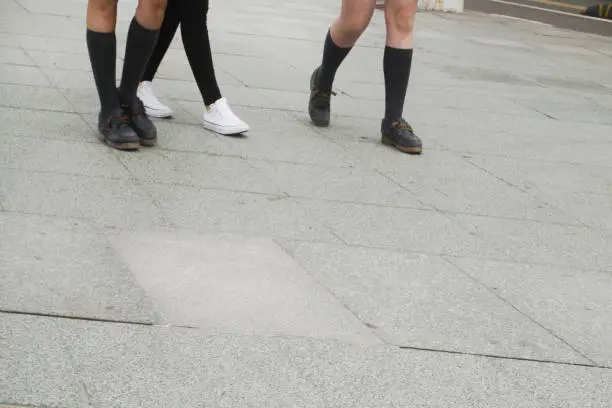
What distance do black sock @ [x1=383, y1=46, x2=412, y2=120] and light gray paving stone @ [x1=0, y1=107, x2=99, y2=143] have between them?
4.76 feet

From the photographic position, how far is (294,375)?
3045 mm

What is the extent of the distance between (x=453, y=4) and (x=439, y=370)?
11.1 metres

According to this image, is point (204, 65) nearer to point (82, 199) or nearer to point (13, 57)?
point (82, 199)

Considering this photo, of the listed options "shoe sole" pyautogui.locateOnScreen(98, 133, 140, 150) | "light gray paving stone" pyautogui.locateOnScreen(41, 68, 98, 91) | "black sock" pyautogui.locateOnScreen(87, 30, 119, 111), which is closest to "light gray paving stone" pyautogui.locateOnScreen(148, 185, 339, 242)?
"shoe sole" pyautogui.locateOnScreen(98, 133, 140, 150)

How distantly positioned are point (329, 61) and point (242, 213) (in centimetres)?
197

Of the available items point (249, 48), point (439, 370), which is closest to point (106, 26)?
point (439, 370)

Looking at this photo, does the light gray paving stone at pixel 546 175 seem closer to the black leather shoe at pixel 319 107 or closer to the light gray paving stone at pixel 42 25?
the black leather shoe at pixel 319 107

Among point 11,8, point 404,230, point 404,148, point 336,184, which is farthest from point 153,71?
point 11,8

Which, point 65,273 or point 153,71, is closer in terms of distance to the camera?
point 65,273

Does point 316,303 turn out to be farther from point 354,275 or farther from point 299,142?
point 299,142

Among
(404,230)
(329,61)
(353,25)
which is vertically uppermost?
(353,25)

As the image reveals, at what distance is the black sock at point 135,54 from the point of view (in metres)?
5.38

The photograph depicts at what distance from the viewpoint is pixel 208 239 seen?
411cm

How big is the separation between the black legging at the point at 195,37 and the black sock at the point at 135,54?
0.28 metres
